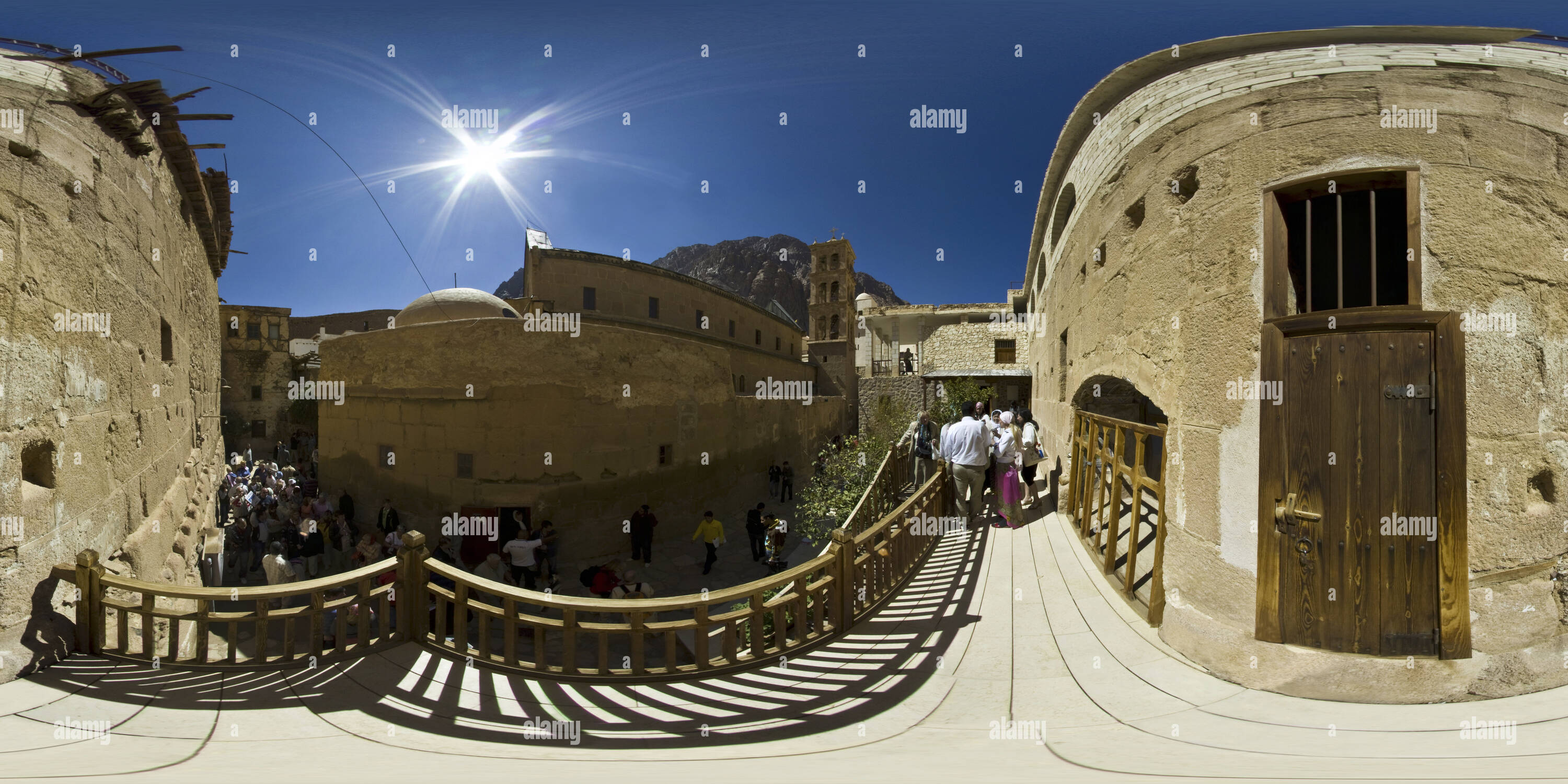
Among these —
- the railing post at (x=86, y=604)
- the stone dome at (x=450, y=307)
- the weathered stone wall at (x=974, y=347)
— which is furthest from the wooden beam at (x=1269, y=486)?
the weathered stone wall at (x=974, y=347)

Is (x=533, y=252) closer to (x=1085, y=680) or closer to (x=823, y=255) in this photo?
(x=1085, y=680)

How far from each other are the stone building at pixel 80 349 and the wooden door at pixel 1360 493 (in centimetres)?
827

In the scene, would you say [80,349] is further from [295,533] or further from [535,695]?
[295,533]

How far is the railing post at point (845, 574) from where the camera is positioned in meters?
4.56

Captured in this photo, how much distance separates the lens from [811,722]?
331 centimetres

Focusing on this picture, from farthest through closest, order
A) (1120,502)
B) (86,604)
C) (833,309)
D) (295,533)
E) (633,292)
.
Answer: (833,309) < (633,292) < (295,533) < (1120,502) < (86,604)

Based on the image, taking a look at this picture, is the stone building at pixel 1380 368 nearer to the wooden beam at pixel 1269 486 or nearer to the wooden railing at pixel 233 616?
the wooden beam at pixel 1269 486

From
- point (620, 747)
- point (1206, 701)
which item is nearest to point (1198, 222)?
point (1206, 701)

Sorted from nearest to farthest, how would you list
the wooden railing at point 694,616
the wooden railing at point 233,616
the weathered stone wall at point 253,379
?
the wooden railing at point 233,616 < the wooden railing at point 694,616 < the weathered stone wall at point 253,379

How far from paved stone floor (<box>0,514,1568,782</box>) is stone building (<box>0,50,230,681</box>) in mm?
958

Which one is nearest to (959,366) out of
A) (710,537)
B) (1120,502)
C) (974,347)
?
(974,347)

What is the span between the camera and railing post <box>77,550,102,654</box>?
3.54 m

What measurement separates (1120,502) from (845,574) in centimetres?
267

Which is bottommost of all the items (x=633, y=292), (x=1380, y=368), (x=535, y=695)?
(x=535, y=695)
